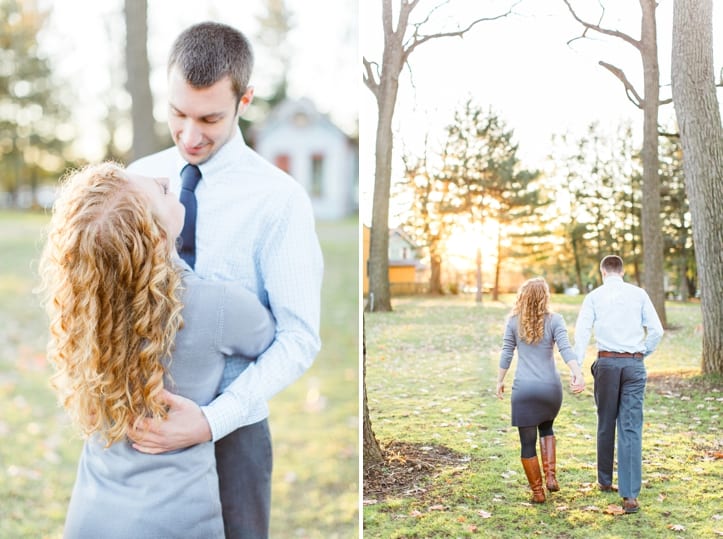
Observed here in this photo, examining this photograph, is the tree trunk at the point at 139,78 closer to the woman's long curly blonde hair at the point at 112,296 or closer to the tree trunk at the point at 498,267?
the tree trunk at the point at 498,267

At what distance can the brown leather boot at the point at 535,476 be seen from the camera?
2.97m

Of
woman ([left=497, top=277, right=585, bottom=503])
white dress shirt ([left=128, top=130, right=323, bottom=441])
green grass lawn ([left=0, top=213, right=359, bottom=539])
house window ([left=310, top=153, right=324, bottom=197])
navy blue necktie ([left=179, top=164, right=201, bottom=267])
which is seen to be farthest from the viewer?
house window ([left=310, top=153, right=324, bottom=197])

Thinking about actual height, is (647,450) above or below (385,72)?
below

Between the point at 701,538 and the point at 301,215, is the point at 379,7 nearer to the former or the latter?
the point at 301,215

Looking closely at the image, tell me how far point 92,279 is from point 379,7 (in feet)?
5.95

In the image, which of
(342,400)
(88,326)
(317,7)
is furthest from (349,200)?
(88,326)

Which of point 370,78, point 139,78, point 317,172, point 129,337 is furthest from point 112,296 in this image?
point 317,172

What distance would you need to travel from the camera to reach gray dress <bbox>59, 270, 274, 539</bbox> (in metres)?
1.98

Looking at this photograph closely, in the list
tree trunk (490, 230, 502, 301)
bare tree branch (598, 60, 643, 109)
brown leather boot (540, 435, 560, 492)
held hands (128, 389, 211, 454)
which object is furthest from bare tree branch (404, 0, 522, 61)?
held hands (128, 389, 211, 454)

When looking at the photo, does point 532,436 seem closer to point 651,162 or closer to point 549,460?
point 549,460

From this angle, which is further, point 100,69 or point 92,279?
point 100,69

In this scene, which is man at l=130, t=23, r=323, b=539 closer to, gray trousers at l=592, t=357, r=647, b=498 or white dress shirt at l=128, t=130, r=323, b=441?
white dress shirt at l=128, t=130, r=323, b=441

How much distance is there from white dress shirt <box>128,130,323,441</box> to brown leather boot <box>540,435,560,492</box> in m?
1.17

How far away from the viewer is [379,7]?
320cm
